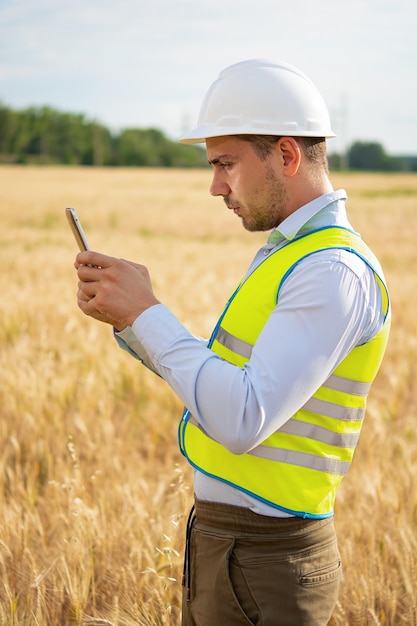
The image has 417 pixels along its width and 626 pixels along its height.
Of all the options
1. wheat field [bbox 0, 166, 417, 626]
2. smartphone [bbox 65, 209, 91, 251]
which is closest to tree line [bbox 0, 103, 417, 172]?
wheat field [bbox 0, 166, 417, 626]

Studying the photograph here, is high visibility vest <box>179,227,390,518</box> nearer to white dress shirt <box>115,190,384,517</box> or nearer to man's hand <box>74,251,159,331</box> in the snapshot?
white dress shirt <box>115,190,384,517</box>

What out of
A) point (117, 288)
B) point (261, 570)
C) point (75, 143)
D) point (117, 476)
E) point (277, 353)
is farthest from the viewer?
point (75, 143)

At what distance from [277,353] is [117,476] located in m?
2.42

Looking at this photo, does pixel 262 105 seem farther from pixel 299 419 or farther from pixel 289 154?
pixel 299 419

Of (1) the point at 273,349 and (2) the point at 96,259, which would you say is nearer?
(1) the point at 273,349

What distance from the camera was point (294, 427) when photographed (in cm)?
158

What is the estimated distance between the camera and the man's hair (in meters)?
1.60

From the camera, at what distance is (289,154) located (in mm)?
1598

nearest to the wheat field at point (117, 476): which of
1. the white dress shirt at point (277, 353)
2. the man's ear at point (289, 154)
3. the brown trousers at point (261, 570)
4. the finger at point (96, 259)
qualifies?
the brown trousers at point (261, 570)

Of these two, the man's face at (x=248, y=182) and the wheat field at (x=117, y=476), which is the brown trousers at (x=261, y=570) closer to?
the wheat field at (x=117, y=476)

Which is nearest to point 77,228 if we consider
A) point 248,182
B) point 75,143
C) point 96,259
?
point 96,259

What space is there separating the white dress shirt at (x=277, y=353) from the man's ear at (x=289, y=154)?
208 mm

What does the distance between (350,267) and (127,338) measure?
0.59 meters

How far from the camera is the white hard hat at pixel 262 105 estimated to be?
1.59 m
